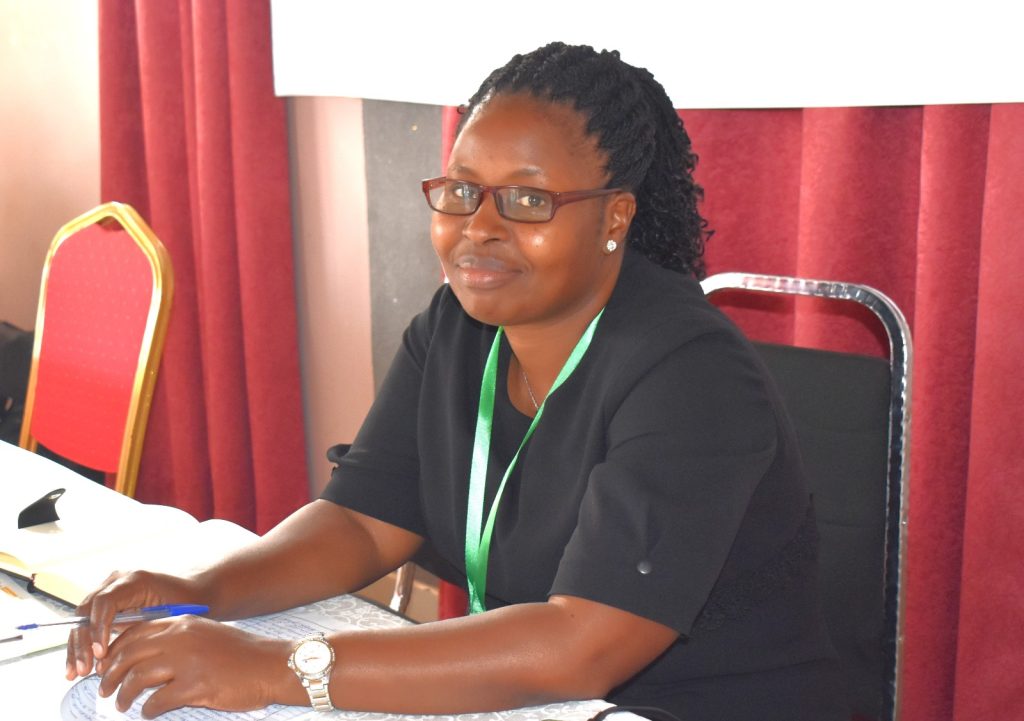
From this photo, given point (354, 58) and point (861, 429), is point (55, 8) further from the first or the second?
point (861, 429)

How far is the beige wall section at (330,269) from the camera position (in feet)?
10.0

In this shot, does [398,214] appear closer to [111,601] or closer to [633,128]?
[633,128]

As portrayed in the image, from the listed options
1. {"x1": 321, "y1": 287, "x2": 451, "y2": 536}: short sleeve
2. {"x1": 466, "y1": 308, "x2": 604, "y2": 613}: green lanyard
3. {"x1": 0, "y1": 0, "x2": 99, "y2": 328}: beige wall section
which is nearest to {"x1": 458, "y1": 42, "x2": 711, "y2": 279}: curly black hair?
{"x1": 466, "y1": 308, "x2": 604, "y2": 613}: green lanyard

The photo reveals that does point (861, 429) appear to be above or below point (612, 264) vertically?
below

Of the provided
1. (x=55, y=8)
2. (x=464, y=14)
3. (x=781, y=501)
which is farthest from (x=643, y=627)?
(x=55, y=8)

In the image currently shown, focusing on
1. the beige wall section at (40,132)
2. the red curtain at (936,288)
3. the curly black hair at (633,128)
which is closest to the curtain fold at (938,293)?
the red curtain at (936,288)

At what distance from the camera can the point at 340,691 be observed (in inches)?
43.6

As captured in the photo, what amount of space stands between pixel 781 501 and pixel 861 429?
16 cm

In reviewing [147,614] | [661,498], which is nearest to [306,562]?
[147,614]

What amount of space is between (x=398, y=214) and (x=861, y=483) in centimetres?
170

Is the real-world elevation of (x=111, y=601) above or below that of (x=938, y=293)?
below

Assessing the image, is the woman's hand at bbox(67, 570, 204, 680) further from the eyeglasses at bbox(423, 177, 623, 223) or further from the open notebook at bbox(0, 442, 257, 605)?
the eyeglasses at bbox(423, 177, 623, 223)

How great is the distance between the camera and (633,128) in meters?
1.43

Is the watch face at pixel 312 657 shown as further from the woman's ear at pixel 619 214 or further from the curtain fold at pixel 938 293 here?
the curtain fold at pixel 938 293
